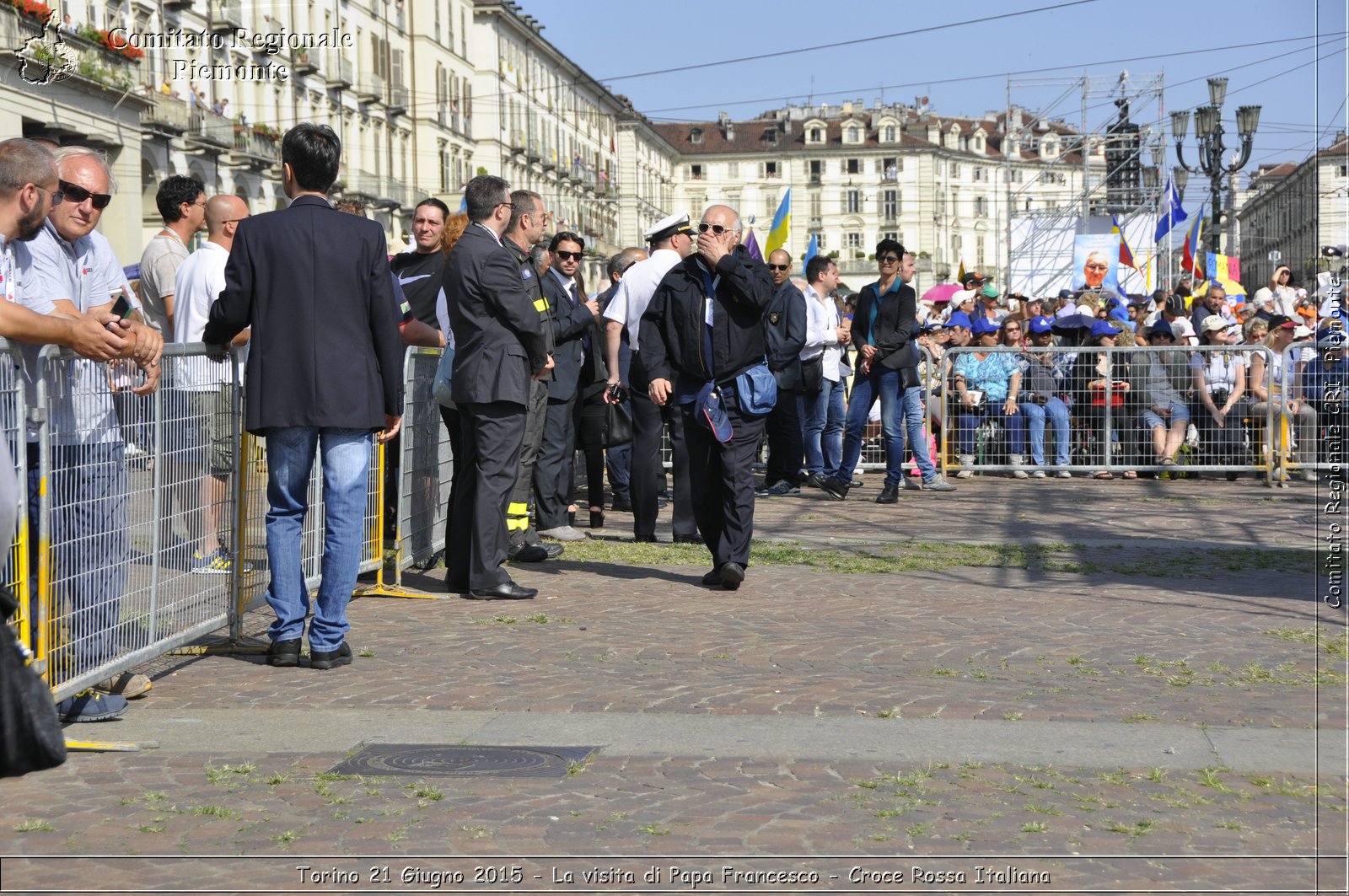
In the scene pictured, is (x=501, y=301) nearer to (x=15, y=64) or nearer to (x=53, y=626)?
(x=53, y=626)

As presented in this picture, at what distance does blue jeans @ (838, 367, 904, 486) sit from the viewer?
14.2 meters

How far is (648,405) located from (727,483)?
2.51 m

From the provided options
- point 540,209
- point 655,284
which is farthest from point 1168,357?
point 540,209

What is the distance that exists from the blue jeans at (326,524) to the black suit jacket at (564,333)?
14.0 ft

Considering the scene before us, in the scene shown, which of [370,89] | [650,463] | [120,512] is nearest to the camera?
[120,512]

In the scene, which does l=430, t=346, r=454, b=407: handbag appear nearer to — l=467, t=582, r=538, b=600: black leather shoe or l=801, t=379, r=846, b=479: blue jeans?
l=467, t=582, r=538, b=600: black leather shoe

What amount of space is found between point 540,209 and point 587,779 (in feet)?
17.2

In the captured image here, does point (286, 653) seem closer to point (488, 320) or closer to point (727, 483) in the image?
point (488, 320)

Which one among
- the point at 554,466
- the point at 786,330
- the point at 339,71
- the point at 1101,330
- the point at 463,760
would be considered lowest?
the point at 463,760

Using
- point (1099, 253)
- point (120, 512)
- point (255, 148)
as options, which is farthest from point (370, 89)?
point (120, 512)

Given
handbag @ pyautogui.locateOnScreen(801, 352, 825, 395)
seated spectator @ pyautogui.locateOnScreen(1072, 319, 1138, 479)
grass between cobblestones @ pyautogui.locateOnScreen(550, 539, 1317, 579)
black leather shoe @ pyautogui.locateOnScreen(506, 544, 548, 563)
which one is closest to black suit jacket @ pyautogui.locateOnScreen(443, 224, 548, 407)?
black leather shoe @ pyautogui.locateOnScreen(506, 544, 548, 563)

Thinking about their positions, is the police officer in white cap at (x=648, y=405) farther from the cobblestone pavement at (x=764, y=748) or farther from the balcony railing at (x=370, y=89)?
the balcony railing at (x=370, y=89)

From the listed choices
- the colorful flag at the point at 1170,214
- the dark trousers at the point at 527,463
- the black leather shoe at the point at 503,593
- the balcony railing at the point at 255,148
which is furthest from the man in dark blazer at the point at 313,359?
the balcony railing at the point at 255,148

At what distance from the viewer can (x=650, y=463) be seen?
11250 millimetres
